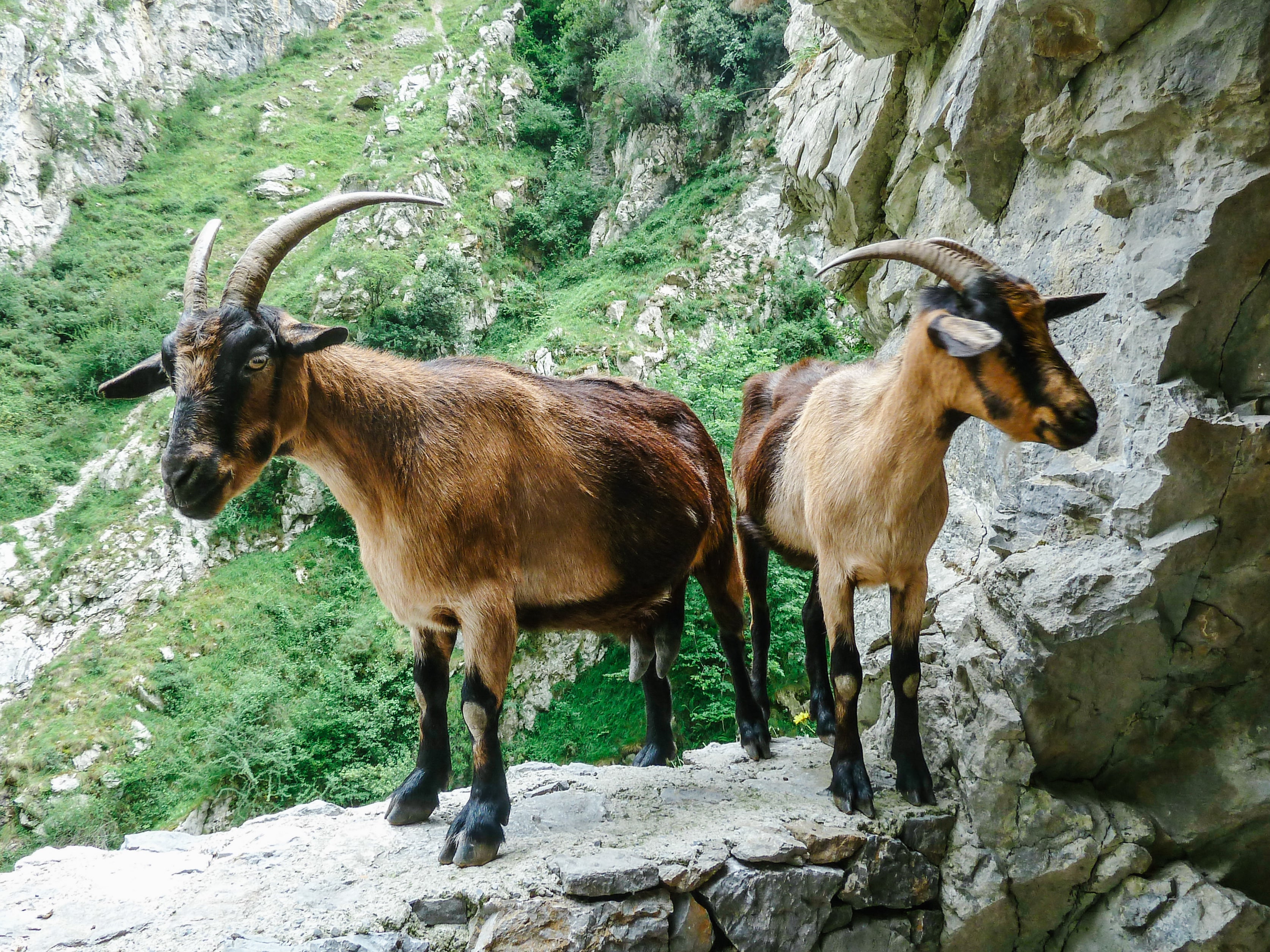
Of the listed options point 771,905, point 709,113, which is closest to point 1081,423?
point 771,905

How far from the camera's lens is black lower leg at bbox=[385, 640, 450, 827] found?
3.64 meters

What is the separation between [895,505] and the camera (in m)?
3.42

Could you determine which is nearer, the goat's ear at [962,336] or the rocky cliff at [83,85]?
the goat's ear at [962,336]

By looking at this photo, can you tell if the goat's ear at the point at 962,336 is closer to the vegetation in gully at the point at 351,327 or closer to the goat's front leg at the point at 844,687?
the goat's front leg at the point at 844,687

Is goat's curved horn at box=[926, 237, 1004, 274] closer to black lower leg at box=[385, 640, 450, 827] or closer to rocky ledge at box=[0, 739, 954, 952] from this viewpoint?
rocky ledge at box=[0, 739, 954, 952]

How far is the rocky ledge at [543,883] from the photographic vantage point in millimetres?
2768

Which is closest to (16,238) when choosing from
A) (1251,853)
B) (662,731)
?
(662,731)

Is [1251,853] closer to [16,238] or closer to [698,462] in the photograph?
[698,462]

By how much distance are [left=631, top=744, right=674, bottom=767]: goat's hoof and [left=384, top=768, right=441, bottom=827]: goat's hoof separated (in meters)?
1.47

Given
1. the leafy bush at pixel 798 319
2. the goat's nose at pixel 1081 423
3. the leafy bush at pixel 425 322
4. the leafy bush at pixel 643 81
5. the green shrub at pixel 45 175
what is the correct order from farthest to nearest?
the leafy bush at pixel 643 81 → the green shrub at pixel 45 175 → the leafy bush at pixel 425 322 → the leafy bush at pixel 798 319 → the goat's nose at pixel 1081 423

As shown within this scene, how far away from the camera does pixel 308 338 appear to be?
2904 mm

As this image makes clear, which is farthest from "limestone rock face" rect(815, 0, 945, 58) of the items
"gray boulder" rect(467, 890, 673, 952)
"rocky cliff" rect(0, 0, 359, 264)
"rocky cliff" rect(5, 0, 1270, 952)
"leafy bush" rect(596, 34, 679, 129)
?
"rocky cliff" rect(0, 0, 359, 264)

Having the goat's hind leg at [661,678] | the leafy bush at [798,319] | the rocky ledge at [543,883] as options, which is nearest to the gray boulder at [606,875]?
the rocky ledge at [543,883]

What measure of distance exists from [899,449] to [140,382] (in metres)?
3.49
